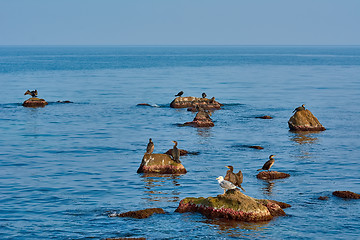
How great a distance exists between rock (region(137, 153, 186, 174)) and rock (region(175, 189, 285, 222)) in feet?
30.0

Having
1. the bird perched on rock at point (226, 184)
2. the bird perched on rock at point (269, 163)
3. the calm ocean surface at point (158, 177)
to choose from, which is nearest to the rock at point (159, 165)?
the calm ocean surface at point (158, 177)

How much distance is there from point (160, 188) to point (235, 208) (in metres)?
7.61

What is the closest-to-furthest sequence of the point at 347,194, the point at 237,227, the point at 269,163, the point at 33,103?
1. the point at 237,227
2. the point at 347,194
3. the point at 269,163
4. the point at 33,103

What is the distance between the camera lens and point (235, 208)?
27.2m

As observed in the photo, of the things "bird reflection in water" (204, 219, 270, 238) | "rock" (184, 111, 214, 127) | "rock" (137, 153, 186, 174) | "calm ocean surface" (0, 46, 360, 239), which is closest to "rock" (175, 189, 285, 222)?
"bird reflection in water" (204, 219, 270, 238)

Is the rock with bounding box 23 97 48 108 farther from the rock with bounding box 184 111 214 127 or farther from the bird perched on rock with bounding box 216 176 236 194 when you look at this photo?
the bird perched on rock with bounding box 216 176 236 194

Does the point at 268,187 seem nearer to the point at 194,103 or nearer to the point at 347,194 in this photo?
the point at 347,194

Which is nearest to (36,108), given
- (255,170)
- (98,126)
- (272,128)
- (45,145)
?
(98,126)

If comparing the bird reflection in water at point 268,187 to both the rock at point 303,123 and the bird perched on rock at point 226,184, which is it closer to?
the bird perched on rock at point 226,184

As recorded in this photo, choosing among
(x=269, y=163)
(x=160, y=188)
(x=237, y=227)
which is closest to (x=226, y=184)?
(x=237, y=227)

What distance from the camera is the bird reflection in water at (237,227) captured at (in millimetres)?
25250

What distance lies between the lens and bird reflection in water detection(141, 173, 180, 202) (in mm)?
31547

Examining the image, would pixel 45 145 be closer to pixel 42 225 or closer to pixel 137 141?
pixel 137 141

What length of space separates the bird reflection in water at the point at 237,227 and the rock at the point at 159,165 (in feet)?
35.3
